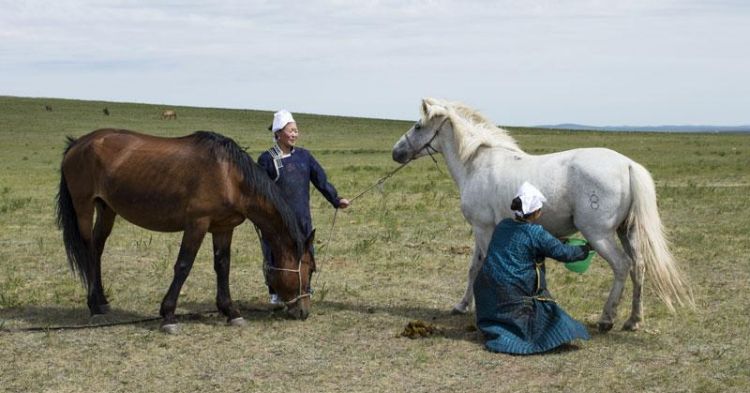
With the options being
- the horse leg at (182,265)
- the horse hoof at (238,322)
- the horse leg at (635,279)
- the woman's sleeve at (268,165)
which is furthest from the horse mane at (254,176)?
the horse leg at (635,279)

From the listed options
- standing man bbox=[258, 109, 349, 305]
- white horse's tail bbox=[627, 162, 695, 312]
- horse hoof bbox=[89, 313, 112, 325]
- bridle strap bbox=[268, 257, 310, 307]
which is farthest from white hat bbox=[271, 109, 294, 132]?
white horse's tail bbox=[627, 162, 695, 312]

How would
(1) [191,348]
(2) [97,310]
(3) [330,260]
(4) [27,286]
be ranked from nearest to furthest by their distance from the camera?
(1) [191,348]
(2) [97,310]
(4) [27,286]
(3) [330,260]

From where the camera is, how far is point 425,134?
345 inches

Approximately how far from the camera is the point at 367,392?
6.06 metres

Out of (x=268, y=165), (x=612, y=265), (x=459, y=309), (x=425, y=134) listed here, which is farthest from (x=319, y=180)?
(x=612, y=265)

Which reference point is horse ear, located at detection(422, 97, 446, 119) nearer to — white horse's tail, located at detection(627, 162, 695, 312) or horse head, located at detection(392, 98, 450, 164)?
horse head, located at detection(392, 98, 450, 164)

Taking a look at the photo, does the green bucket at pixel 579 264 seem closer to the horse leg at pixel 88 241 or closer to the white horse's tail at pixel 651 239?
the white horse's tail at pixel 651 239

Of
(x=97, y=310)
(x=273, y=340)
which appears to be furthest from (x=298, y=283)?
(x=97, y=310)

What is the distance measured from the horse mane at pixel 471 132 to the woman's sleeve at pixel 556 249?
147cm

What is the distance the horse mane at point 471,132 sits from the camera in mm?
8328

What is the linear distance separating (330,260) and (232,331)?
3851 mm

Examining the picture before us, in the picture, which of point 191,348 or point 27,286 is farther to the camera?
point 27,286

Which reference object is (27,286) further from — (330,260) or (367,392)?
(367,392)

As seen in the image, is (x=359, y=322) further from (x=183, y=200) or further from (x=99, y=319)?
(x=99, y=319)
